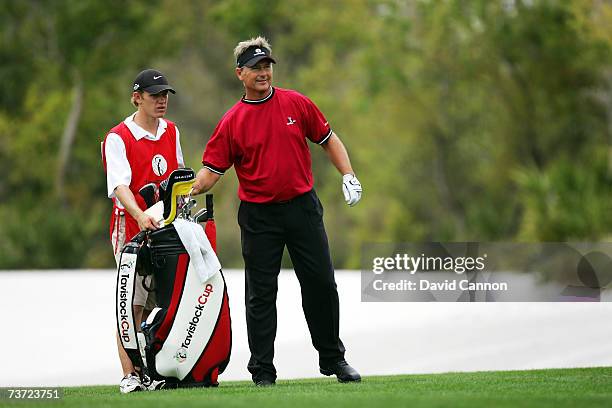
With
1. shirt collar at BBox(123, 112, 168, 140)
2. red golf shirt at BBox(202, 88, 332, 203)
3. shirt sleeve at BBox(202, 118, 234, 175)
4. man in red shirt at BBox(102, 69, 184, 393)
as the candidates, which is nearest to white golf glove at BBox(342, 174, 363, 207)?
red golf shirt at BBox(202, 88, 332, 203)

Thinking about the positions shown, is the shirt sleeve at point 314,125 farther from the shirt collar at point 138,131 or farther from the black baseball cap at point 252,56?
the shirt collar at point 138,131

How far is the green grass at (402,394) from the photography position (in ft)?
20.7

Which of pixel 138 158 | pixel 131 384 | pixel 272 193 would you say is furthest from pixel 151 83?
pixel 131 384

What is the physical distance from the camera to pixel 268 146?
7797 mm

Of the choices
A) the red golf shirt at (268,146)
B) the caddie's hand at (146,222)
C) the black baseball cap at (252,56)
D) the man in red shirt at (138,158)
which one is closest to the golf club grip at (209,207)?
the red golf shirt at (268,146)

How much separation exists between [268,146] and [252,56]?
577 mm

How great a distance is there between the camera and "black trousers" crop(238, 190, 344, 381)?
794 centimetres

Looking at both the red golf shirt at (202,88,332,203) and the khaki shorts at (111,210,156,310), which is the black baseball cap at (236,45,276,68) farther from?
the khaki shorts at (111,210,156,310)

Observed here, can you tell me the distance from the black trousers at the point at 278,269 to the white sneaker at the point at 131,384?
75 cm

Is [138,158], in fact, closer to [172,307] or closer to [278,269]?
[172,307]

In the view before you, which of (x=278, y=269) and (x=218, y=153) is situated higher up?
(x=218, y=153)

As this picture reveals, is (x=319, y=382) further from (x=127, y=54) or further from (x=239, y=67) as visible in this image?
(x=127, y=54)

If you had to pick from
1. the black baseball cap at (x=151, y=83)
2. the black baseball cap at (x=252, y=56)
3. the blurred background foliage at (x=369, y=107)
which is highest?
the black baseball cap at (x=252, y=56)

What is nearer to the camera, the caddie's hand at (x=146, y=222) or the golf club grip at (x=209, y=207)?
the caddie's hand at (x=146, y=222)
